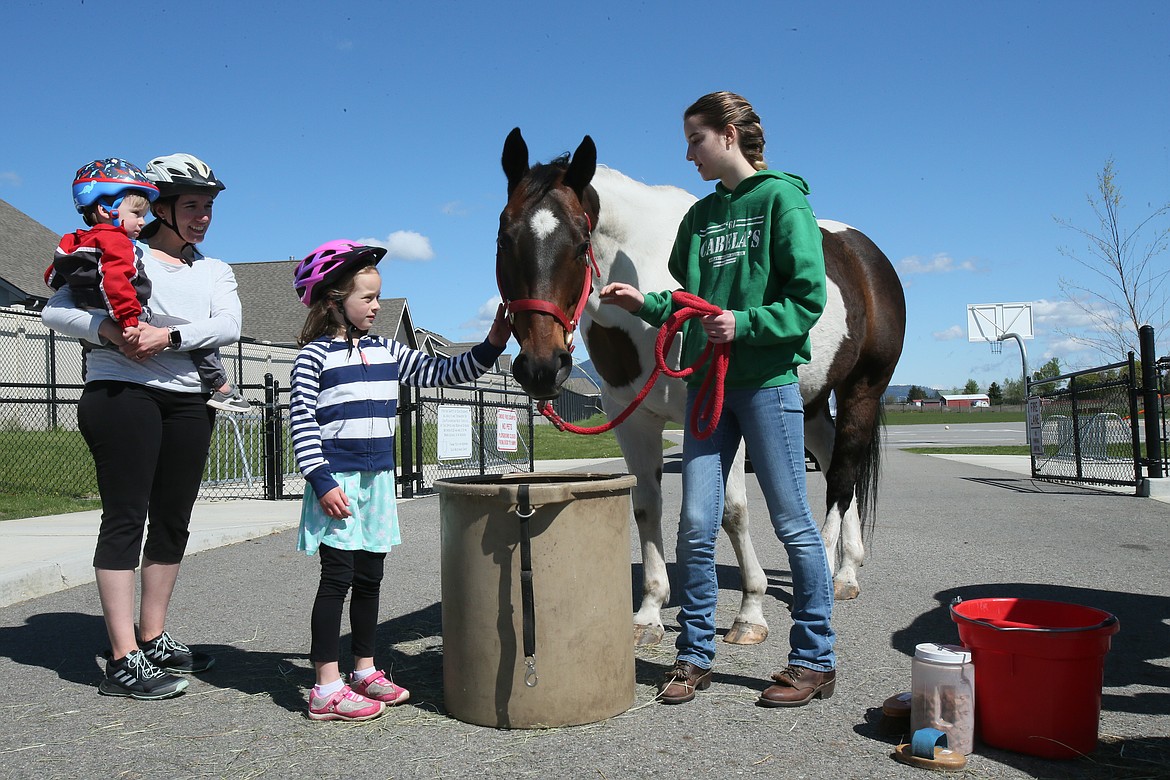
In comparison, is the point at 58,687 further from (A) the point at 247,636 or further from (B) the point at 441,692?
(B) the point at 441,692

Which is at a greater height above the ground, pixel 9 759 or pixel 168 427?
pixel 168 427

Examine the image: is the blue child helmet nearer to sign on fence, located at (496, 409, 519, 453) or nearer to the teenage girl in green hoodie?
the teenage girl in green hoodie

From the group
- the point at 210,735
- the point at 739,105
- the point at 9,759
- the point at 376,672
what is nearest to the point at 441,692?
the point at 376,672

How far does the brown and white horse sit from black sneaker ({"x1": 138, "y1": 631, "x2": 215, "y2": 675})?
189cm

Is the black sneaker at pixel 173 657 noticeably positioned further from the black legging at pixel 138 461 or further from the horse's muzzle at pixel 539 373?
the horse's muzzle at pixel 539 373

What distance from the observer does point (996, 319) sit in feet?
115

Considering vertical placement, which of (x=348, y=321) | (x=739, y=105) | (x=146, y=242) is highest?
(x=739, y=105)

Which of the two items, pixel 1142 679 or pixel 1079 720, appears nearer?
pixel 1079 720

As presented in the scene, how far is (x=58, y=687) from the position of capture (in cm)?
336

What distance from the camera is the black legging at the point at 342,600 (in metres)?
2.97

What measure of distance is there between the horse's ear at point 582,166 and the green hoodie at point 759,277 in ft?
1.60

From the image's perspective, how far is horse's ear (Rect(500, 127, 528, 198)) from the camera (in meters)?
3.30

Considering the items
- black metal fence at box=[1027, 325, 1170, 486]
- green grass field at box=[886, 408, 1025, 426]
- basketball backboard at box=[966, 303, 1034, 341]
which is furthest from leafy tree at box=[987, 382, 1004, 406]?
black metal fence at box=[1027, 325, 1170, 486]

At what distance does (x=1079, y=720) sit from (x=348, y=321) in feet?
8.86
